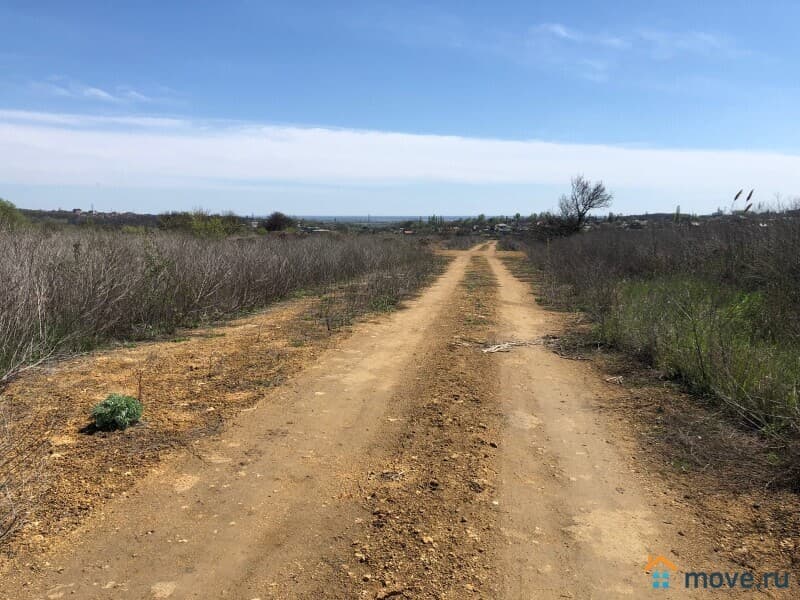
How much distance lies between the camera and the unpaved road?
2.85 metres

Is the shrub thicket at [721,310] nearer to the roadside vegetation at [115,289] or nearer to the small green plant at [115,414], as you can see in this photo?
the small green plant at [115,414]

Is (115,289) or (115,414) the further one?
(115,289)

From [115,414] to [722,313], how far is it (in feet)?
27.1

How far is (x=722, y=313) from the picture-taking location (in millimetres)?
8242

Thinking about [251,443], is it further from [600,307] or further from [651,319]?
[600,307]

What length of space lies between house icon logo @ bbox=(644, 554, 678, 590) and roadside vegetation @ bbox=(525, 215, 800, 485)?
1597 millimetres

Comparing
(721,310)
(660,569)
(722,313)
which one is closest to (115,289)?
(660,569)

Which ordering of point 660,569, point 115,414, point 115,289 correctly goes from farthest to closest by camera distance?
point 115,289 < point 115,414 < point 660,569

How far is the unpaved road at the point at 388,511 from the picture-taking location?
2850mm

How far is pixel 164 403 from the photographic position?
5.67m

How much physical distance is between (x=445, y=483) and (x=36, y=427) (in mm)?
3696

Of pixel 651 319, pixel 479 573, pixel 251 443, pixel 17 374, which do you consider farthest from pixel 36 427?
pixel 651 319

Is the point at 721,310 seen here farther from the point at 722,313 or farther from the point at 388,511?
the point at 388,511

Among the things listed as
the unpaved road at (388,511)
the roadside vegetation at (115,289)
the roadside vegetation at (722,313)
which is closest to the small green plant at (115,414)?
the unpaved road at (388,511)
